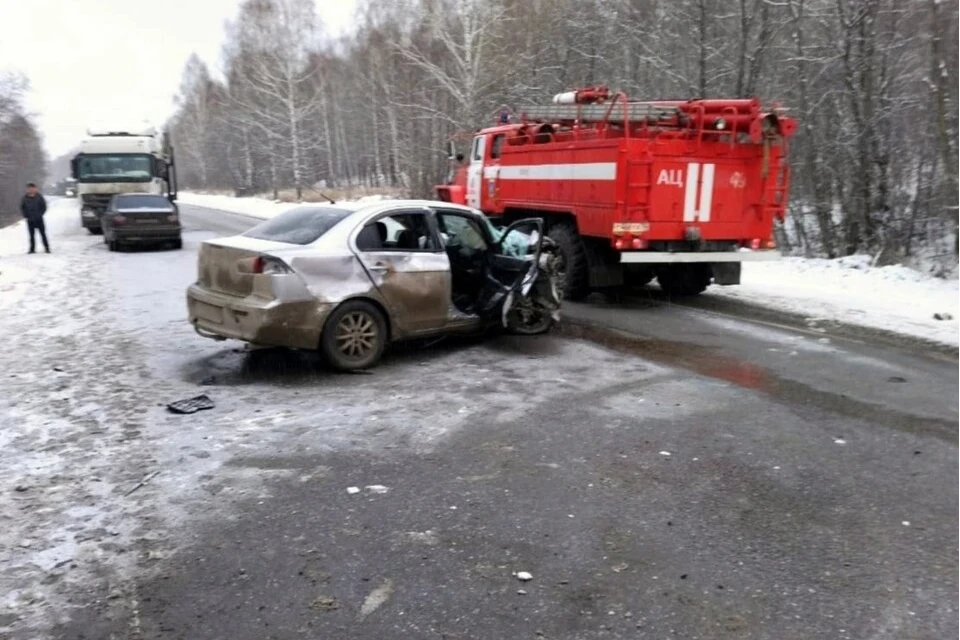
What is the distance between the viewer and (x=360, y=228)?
7.46 m

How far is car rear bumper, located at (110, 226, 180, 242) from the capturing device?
1922 cm

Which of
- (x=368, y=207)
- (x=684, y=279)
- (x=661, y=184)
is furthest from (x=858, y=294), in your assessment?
(x=368, y=207)

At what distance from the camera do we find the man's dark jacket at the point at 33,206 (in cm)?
1864

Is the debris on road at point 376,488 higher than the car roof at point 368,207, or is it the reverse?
the car roof at point 368,207

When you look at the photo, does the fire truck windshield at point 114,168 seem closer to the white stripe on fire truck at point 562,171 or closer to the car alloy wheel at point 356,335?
the white stripe on fire truck at point 562,171

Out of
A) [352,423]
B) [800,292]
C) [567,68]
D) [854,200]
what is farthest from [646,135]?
[567,68]

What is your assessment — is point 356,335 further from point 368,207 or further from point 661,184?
point 661,184

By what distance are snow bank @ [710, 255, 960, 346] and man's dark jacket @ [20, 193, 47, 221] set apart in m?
15.4

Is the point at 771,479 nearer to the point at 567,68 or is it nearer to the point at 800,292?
the point at 800,292

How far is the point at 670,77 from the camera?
23766 mm

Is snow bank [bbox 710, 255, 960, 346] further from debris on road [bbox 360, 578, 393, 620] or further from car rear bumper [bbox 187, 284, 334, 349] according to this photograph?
debris on road [bbox 360, 578, 393, 620]

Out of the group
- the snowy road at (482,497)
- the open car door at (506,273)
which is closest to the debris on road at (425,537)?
the snowy road at (482,497)

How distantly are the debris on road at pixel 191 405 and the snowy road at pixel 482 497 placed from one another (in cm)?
13

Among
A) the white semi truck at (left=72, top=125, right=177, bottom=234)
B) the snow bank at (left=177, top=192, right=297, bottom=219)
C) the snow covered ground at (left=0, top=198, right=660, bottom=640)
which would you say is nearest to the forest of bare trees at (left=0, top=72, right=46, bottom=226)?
the snow bank at (left=177, top=192, right=297, bottom=219)
